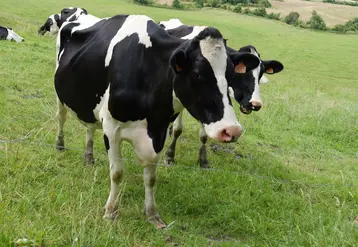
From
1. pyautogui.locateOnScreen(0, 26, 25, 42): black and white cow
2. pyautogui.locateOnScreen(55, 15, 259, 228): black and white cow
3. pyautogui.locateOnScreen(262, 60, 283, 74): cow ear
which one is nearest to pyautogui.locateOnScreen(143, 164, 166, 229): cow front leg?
pyautogui.locateOnScreen(55, 15, 259, 228): black and white cow

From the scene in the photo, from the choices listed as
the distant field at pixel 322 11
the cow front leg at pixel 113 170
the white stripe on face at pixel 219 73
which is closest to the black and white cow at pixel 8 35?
the cow front leg at pixel 113 170


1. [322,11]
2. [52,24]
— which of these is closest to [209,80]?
[52,24]

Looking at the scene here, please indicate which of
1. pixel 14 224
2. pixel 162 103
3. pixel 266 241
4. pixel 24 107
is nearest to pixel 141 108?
pixel 162 103

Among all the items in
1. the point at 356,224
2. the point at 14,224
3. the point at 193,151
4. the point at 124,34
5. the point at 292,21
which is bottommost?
the point at 292,21

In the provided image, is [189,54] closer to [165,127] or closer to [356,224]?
[165,127]

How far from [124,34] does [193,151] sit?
311 centimetres

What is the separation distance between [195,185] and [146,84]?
6.11 feet

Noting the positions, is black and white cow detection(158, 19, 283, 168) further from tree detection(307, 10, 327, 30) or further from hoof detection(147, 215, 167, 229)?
tree detection(307, 10, 327, 30)

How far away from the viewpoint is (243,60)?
157 inches

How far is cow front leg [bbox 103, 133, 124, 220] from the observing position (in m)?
4.18

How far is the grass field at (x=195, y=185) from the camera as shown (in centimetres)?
377

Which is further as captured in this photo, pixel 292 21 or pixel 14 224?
pixel 292 21

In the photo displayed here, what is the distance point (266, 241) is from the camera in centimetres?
416

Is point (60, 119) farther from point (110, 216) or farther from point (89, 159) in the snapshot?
point (110, 216)
